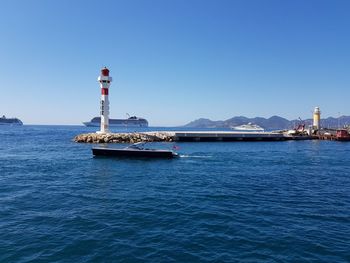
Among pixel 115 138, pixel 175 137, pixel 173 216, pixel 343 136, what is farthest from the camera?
→ pixel 343 136

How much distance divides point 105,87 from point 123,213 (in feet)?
209

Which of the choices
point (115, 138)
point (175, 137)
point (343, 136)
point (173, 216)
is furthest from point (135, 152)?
point (343, 136)

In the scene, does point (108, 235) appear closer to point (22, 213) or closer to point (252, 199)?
point (22, 213)

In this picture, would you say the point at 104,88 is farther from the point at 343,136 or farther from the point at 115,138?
the point at 343,136

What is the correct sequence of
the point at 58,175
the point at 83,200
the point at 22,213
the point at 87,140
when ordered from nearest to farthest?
1. the point at 22,213
2. the point at 83,200
3. the point at 58,175
4. the point at 87,140

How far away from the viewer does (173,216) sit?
1848 centimetres

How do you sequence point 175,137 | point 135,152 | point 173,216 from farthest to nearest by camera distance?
point 175,137 < point 135,152 < point 173,216

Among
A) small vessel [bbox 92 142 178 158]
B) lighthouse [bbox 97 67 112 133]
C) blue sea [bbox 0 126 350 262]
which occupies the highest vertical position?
lighthouse [bbox 97 67 112 133]

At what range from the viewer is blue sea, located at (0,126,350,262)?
44.0ft

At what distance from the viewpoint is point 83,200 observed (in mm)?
22156

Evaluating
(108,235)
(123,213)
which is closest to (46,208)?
(123,213)

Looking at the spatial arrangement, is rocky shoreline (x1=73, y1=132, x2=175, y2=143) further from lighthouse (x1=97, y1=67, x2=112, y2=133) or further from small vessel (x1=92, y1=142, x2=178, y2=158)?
small vessel (x1=92, y1=142, x2=178, y2=158)

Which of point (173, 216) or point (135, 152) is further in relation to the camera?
point (135, 152)

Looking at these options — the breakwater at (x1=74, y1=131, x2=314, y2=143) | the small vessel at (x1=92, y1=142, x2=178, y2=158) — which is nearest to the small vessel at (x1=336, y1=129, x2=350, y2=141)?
the breakwater at (x1=74, y1=131, x2=314, y2=143)
